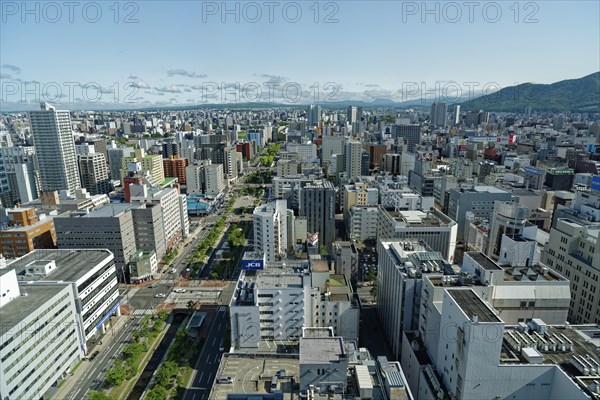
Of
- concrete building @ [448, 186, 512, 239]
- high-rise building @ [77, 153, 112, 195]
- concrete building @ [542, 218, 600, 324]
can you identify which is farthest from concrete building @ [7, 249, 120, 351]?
high-rise building @ [77, 153, 112, 195]

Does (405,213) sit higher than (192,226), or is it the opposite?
(405,213)

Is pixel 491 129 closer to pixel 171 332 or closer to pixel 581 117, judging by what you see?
pixel 581 117

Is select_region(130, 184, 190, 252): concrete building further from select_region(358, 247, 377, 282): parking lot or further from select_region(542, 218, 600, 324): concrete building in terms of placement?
select_region(542, 218, 600, 324): concrete building

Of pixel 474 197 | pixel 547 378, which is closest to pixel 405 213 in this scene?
pixel 474 197

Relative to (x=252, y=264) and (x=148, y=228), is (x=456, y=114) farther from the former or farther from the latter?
(x=252, y=264)

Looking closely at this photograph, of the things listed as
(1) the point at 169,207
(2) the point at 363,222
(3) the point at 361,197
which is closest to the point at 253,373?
(2) the point at 363,222

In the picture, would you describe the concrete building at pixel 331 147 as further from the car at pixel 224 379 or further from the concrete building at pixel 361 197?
the car at pixel 224 379
